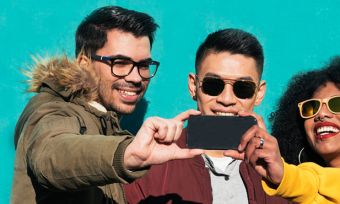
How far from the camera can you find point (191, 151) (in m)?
1.68

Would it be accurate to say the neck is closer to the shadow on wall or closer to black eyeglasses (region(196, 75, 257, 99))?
black eyeglasses (region(196, 75, 257, 99))

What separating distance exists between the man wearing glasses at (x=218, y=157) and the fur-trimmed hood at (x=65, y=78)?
53 cm

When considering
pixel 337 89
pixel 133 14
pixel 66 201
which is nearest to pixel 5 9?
pixel 133 14

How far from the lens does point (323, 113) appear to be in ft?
9.18

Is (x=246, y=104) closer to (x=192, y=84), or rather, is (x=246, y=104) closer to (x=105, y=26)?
(x=192, y=84)

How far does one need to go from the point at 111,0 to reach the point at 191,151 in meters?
1.94

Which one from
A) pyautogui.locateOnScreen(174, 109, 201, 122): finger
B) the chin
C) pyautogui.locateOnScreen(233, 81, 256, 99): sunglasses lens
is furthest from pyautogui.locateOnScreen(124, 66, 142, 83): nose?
pyautogui.locateOnScreen(174, 109, 201, 122): finger

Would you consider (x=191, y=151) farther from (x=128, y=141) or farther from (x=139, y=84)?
(x=139, y=84)

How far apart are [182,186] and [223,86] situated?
0.54m

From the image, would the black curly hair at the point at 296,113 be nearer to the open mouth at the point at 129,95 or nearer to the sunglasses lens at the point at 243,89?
the sunglasses lens at the point at 243,89

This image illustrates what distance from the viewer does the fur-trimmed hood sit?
2.27m

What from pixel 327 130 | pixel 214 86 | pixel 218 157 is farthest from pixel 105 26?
pixel 327 130

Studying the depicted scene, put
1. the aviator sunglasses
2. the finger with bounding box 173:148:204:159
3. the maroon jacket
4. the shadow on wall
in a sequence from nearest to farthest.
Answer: the finger with bounding box 173:148:204:159 → the maroon jacket → the aviator sunglasses → the shadow on wall

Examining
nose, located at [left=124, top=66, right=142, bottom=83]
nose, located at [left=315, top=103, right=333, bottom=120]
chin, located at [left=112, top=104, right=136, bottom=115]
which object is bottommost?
chin, located at [left=112, top=104, right=136, bottom=115]
